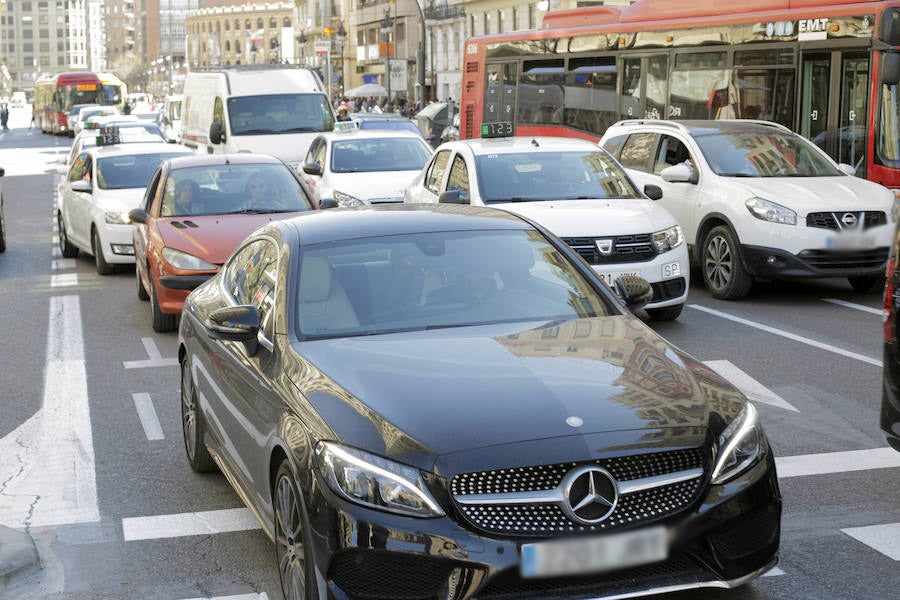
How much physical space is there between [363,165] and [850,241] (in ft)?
47.4

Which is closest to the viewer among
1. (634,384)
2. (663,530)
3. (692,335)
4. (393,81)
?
(663,530)

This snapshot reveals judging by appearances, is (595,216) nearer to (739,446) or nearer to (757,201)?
(757,201)

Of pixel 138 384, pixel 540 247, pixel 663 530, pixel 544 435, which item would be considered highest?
pixel 540 247

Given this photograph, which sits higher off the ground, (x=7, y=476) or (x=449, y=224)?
(x=449, y=224)

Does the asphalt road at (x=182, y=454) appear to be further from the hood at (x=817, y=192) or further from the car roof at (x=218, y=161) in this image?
the car roof at (x=218, y=161)

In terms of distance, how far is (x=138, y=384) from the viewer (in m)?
9.90

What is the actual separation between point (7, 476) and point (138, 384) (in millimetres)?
2541

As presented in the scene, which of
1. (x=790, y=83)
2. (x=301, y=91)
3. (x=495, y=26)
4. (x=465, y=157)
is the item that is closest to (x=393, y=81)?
(x=495, y=26)

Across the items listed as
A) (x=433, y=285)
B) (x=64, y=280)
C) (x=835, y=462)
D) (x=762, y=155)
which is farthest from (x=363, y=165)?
(x=433, y=285)

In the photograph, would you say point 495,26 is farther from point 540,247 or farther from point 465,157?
point 540,247

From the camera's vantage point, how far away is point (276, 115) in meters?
24.9

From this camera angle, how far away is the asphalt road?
5590mm

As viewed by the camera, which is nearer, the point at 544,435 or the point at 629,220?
the point at 544,435

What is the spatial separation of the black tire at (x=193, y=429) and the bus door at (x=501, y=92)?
17.5 metres
